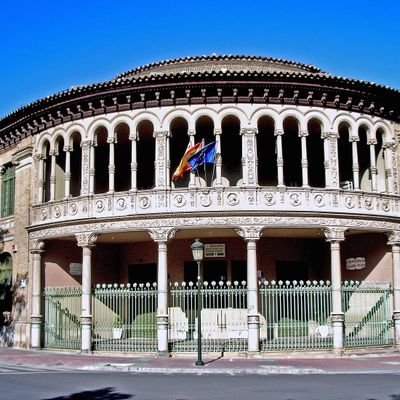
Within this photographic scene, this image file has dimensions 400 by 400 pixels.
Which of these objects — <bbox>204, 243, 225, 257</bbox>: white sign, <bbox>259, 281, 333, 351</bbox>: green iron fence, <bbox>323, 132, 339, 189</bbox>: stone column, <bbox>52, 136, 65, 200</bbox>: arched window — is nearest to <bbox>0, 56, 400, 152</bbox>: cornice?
<bbox>323, 132, 339, 189</bbox>: stone column

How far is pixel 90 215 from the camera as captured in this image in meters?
21.8

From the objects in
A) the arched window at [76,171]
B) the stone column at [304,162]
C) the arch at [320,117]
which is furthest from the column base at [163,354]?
the arch at [320,117]

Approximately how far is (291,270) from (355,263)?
2.34 meters

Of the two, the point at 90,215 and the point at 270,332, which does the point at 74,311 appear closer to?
the point at 90,215

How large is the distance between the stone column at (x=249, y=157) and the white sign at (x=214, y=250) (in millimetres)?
3301

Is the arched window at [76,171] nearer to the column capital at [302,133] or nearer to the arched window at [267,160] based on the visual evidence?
the arched window at [267,160]

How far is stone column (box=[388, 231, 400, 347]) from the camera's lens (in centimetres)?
2150

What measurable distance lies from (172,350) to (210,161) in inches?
238

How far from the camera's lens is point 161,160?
69.7 feet

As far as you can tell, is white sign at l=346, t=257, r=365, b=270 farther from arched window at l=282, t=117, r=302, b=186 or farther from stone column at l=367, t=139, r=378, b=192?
arched window at l=282, t=117, r=302, b=186

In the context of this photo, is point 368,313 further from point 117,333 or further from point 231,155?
point 117,333

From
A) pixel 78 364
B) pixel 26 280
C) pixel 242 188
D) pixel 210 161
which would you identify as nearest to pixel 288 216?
pixel 242 188

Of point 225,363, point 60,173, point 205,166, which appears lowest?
point 225,363

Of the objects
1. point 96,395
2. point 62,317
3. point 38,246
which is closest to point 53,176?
point 38,246
